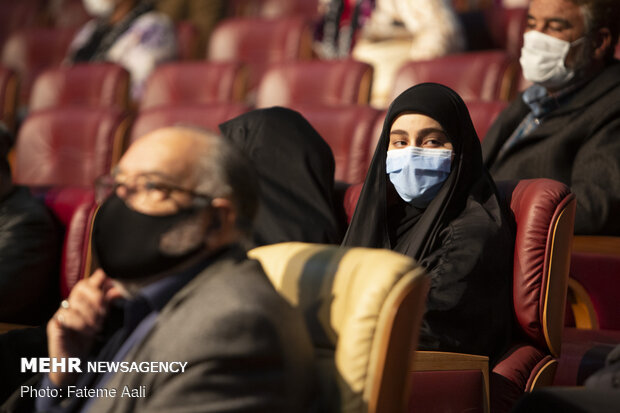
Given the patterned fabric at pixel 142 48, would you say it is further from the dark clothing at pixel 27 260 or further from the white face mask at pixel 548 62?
the white face mask at pixel 548 62

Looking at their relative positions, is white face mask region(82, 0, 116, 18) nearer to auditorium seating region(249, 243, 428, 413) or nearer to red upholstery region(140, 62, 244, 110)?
red upholstery region(140, 62, 244, 110)

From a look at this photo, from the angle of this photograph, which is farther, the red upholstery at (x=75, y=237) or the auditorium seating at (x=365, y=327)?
the red upholstery at (x=75, y=237)

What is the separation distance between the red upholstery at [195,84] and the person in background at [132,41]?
0.41 metres

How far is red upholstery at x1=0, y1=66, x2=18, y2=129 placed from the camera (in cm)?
335

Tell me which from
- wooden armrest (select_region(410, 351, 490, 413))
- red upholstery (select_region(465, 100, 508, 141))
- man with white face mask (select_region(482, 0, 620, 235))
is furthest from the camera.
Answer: red upholstery (select_region(465, 100, 508, 141))

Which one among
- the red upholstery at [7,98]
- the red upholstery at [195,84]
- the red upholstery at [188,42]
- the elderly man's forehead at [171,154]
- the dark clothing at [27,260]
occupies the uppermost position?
the elderly man's forehead at [171,154]

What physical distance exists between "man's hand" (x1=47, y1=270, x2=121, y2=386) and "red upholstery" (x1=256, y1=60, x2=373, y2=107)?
179 cm

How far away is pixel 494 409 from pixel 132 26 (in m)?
2.86

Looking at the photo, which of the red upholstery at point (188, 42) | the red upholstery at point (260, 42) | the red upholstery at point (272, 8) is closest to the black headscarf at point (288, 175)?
the red upholstery at point (260, 42)

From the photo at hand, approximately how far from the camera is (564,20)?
7.23 ft

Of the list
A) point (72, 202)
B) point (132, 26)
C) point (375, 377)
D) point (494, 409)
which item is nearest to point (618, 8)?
point (494, 409)

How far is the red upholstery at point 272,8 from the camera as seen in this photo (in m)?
4.38

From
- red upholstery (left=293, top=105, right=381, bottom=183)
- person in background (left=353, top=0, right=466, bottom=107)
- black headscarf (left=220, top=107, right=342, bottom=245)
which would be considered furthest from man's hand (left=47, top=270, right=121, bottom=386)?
person in background (left=353, top=0, right=466, bottom=107)

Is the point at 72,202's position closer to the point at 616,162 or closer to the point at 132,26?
the point at 616,162
